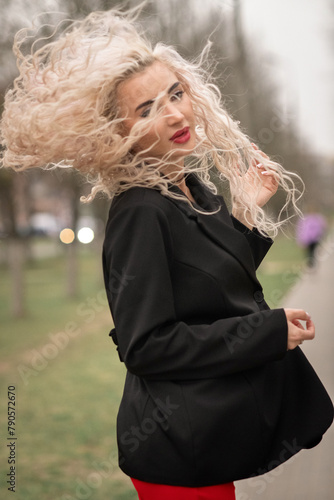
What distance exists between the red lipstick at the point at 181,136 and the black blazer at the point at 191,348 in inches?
5.4

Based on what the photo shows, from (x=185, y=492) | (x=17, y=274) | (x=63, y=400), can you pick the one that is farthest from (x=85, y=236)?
(x=185, y=492)

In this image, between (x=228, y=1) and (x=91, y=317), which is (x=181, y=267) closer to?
(x=228, y=1)

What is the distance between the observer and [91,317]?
13.0 metres

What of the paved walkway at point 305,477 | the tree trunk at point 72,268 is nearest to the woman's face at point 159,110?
the paved walkway at point 305,477

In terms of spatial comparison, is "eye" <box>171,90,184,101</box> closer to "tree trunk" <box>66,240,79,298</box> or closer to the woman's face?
the woman's face

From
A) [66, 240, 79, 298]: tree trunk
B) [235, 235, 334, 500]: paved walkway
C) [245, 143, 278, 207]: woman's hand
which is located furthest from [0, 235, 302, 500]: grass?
[245, 143, 278, 207]: woman's hand

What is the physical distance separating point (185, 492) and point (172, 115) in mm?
1046

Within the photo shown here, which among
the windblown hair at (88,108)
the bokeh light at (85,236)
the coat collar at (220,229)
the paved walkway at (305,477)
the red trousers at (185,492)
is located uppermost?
the windblown hair at (88,108)

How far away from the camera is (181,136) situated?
1981 millimetres

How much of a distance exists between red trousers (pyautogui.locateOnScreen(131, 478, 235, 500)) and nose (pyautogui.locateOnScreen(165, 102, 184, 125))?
1.02 m

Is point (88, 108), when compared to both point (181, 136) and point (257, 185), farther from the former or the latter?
point (257, 185)

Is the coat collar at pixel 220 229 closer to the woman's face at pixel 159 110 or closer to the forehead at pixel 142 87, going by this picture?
the woman's face at pixel 159 110

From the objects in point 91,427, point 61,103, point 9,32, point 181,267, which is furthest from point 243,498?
point 9,32

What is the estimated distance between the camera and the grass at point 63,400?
4.69 m
